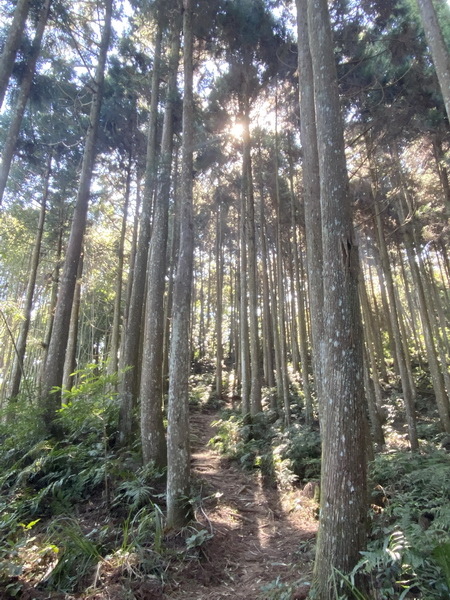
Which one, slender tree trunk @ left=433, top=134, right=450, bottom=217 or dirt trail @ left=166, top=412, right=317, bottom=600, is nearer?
dirt trail @ left=166, top=412, right=317, bottom=600

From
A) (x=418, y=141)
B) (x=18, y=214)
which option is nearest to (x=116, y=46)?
(x=18, y=214)

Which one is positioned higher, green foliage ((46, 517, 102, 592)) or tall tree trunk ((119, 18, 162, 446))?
tall tree trunk ((119, 18, 162, 446))

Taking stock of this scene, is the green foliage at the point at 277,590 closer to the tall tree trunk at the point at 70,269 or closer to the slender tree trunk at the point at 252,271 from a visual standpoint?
the tall tree trunk at the point at 70,269

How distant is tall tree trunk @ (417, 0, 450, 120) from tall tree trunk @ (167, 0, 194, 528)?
3914mm

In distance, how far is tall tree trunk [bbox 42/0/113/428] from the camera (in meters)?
7.67

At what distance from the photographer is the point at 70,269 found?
8.58 meters

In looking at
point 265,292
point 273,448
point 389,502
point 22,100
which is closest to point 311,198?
point 389,502

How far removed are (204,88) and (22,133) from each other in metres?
5.74

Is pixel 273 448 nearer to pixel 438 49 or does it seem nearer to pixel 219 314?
pixel 438 49

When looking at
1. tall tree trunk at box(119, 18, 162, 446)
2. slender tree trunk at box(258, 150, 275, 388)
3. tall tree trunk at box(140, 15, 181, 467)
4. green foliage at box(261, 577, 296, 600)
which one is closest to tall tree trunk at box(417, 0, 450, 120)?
tall tree trunk at box(140, 15, 181, 467)

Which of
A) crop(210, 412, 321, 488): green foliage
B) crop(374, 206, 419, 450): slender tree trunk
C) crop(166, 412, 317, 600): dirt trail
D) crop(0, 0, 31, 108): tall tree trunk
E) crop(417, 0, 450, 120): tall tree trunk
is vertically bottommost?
crop(166, 412, 317, 600): dirt trail

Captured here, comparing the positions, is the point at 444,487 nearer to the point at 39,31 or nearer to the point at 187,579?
the point at 187,579

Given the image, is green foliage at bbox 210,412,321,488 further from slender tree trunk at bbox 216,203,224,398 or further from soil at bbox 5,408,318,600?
slender tree trunk at bbox 216,203,224,398

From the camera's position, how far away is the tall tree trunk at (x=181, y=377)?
471 centimetres
